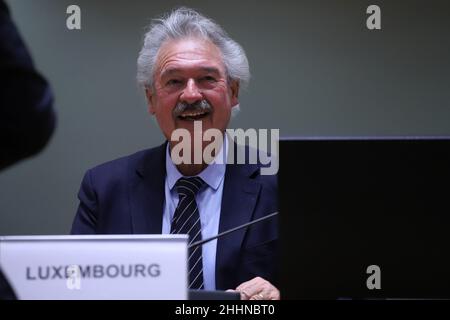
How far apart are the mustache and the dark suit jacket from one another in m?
0.12

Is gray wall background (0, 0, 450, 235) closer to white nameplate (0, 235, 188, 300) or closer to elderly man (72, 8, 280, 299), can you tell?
elderly man (72, 8, 280, 299)

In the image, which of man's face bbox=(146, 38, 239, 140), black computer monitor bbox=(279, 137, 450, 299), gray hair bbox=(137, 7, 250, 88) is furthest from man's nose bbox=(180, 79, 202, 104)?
black computer monitor bbox=(279, 137, 450, 299)

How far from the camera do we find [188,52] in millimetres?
1868

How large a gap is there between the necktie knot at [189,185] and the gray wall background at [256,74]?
4.05 ft

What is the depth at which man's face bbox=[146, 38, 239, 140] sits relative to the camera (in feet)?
6.03

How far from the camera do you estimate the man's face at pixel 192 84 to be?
184 centimetres

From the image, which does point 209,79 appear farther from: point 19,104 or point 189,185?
point 19,104

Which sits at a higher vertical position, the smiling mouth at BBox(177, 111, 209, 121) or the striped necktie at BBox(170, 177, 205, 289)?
the smiling mouth at BBox(177, 111, 209, 121)

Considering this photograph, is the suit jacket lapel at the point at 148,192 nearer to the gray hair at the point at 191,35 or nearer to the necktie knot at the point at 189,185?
the necktie knot at the point at 189,185

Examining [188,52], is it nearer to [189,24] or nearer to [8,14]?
[189,24]

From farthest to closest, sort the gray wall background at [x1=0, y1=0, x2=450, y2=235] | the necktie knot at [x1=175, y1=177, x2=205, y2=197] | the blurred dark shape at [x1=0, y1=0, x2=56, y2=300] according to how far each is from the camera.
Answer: the gray wall background at [x1=0, y1=0, x2=450, y2=235], the necktie knot at [x1=175, y1=177, x2=205, y2=197], the blurred dark shape at [x1=0, y1=0, x2=56, y2=300]

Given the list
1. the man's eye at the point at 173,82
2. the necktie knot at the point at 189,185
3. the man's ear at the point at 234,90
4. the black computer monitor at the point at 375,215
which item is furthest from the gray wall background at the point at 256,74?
the black computer monitor at the point at 375,215

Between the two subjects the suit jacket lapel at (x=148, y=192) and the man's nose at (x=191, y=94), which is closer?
the suit jacket lapel at (x=148, y=192)

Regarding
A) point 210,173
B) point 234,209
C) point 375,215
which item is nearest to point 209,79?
point 210,173
